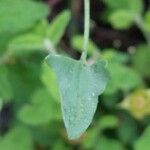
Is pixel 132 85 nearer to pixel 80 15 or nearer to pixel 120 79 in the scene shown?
pixel 120 79

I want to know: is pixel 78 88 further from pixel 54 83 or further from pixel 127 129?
pixel 127 129

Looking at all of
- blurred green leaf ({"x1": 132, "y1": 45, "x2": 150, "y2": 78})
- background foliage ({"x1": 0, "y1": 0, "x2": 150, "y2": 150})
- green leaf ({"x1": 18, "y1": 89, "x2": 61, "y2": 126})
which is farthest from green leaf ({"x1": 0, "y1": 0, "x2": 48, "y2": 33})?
blurred green leaf ({"x1": 132, "y1": 45, "x2": 150, "y2": 78})

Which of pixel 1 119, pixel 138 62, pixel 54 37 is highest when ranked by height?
pixel 54 37

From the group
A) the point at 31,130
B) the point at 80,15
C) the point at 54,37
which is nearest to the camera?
the point at 54,37

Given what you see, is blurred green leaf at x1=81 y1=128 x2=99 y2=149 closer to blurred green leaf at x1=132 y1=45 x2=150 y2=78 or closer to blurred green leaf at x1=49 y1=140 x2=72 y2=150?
blurred green leaf at x1=49 y1=140 x2=72 y2=150

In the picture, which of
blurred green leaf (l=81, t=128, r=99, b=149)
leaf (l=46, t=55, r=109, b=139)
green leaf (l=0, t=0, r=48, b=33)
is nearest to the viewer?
leaf (l=46, t=55, r=109, b=139)

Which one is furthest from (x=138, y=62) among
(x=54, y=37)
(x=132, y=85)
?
(x=54, y=37)

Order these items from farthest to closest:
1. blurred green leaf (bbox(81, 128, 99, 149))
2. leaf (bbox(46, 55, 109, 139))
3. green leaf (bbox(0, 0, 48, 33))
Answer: blurred green leaf (bbox(81, 128, 99, 149)), green leaf (bbox(0, 0, 48, 33)), leaf (bbox(46, 55, 109, 139))

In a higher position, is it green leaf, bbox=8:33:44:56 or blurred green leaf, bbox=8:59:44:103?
green leaf, bbox=8:33:44:56
